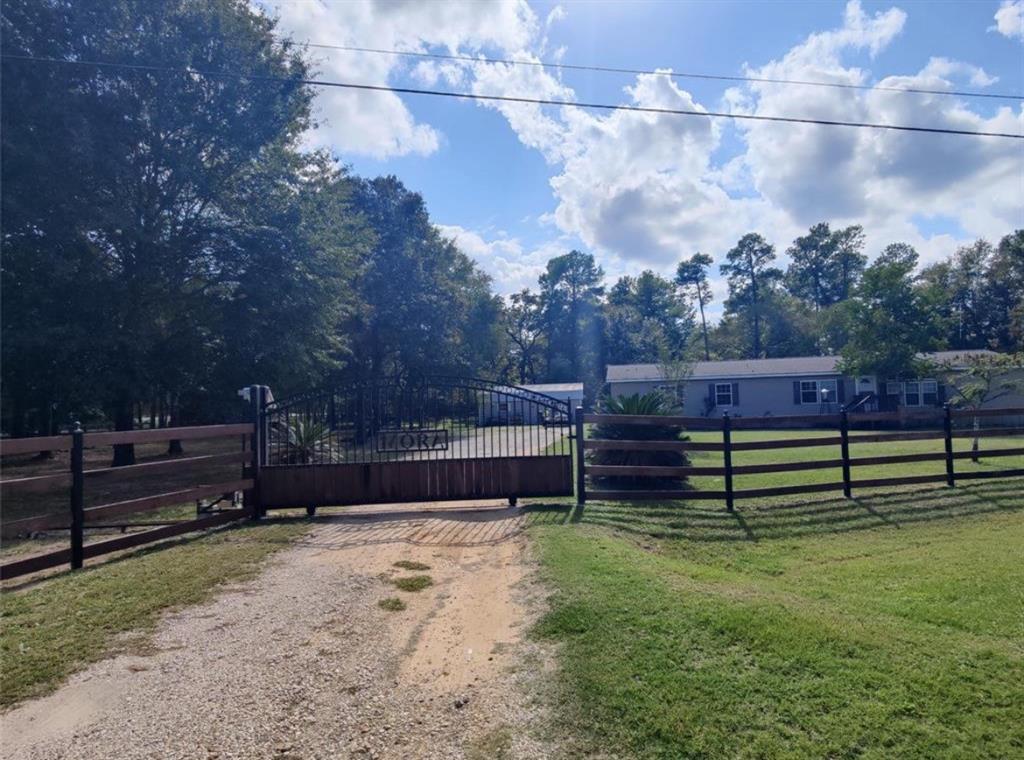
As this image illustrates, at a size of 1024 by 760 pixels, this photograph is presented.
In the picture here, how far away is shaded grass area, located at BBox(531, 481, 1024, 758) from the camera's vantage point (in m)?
Answer: 2.83

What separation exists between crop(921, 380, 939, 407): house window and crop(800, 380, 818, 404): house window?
15.9 feet

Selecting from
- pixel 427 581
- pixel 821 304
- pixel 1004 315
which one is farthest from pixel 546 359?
pixel 427 581

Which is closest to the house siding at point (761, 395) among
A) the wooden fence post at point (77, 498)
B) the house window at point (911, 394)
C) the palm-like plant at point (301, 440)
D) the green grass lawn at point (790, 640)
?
the house window at point (911, 394)

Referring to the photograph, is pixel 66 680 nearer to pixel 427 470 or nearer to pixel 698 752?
pixel 698 752

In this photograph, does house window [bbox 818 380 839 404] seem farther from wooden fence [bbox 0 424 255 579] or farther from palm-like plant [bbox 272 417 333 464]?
wooden fence [bbox 0 424 255 579]

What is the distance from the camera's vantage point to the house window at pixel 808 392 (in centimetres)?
3194

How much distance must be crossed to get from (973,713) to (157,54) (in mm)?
19452

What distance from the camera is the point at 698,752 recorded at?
8.91ft

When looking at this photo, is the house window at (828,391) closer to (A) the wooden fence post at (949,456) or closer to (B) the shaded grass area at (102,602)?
(A) the wooden fence post at (949,456)

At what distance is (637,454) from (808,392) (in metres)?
26.0

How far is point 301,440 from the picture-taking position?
9.88 metres

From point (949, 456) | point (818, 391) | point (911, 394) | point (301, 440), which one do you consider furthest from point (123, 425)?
point (911, 394)

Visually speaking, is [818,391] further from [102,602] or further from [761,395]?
[102,602]

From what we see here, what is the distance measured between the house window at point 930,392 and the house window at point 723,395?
30.1 ft
